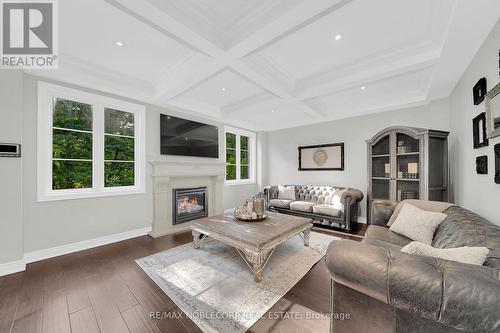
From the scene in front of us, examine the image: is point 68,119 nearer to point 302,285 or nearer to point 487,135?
point 302,285

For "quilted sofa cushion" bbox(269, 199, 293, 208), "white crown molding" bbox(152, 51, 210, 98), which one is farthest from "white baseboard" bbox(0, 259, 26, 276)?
"quilted sofa cushion" bbox(269, 199, 293, 208)

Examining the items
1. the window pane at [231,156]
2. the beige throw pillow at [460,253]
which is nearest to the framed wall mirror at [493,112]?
the beige throw pillow at [460,253]

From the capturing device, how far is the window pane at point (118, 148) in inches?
134

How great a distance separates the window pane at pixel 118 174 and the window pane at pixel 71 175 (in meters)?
0.23

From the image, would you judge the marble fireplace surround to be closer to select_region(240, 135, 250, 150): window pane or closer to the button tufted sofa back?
select_region(240, 135, 250, 150): window pane

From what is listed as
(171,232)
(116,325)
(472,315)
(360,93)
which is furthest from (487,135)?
(171,232)

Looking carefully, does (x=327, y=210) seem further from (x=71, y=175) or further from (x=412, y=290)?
(x=71, y=175)

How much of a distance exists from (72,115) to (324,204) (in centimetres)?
498

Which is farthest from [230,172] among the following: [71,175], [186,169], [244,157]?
[71,175]

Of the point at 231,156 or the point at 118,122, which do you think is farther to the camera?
the point at 231,156

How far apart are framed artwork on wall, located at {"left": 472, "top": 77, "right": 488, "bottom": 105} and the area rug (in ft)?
8.32

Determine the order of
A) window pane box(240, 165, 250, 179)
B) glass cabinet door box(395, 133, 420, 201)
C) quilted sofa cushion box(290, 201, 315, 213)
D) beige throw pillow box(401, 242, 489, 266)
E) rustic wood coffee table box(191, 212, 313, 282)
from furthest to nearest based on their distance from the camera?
1. window pane box(240, 165, 250, 179)
2. quilted sofa cushion box(290, 201, 315, 213)
3. glass cabinet door box(395, 133, 420, 201)
4. rustic wood coffee table box(191, 212, 313, 282)
5. beige throw pillow box(401, 242, 489, 266)

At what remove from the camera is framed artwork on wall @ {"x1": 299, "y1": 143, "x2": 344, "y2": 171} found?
15.7ft

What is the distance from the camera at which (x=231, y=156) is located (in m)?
5.70
